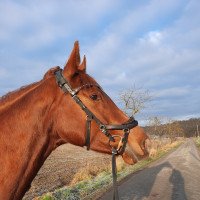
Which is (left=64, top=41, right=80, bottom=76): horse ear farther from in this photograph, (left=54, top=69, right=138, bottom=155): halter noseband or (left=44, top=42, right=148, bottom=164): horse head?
(left=54, top=69, right=138, bottom=155): halter noseband

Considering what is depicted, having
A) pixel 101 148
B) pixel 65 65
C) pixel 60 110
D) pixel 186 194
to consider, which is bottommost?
pixel 186 194

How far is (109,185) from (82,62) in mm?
13345

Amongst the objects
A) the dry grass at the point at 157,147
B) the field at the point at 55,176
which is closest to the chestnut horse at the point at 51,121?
the dry grass at the point at 157,147

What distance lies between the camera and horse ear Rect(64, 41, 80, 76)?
451 centimetres

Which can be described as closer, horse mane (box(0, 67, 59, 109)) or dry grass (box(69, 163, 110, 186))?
horse mane (box(0, 67, 59, 109))

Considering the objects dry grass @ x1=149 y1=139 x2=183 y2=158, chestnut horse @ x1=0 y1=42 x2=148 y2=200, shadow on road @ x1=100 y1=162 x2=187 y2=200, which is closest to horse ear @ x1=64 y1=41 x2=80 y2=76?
chestnut horse @ x1=0 y1=42 x2=148 y2=200

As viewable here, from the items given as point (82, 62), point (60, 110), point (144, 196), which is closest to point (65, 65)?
point (82, 62)

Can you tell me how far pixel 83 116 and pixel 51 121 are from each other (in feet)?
1.24

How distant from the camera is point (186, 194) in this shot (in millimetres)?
14992

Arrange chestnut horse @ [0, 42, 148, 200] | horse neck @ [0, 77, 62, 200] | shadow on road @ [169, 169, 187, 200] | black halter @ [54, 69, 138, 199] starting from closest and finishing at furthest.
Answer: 1. horse neck @ [0, 77, 62, 200]
2. chestnut horse @ [0, 42, 148, 200]
3. black halter @ [54, 69, 138, 199]
4. shadow on road @ [169, 169, 187, 200]

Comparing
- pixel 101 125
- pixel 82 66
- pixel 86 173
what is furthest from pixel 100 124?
pixel 86 173

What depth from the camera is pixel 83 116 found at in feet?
14.6

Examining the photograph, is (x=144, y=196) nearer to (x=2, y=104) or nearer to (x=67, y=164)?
(x=2, y=104)

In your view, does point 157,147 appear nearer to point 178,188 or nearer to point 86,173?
point 86,173
